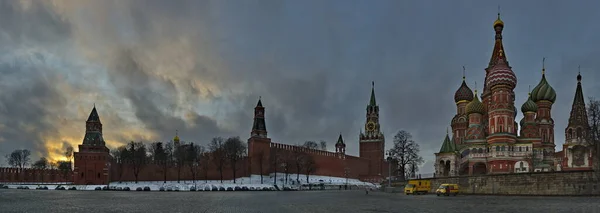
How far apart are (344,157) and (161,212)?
9390cm

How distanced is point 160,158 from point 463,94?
165 feet

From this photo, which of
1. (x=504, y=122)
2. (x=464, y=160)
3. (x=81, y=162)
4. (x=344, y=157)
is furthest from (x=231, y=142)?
(x=504, y=122)

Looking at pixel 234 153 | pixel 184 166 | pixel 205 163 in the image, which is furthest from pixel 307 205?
pixel 184 166

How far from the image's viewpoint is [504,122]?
56.4 metres

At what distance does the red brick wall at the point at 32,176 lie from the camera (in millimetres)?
85750

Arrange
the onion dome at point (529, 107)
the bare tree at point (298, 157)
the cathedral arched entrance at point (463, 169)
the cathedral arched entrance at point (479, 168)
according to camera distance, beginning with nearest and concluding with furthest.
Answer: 1. the cathedral arched entrance at point (479, 168)
2. the onion dome at point (529, 107)
3. the cathedral arched entrance at point (463, 169)
4. the bare tree at point (298, 157)

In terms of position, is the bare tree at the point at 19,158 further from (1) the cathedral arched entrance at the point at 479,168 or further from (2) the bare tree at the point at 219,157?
(1) the cathedral arched entrance at the point at 479,168

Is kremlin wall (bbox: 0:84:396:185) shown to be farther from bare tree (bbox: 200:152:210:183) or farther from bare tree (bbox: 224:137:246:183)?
bare tree (bbox: 224:137:246:183)

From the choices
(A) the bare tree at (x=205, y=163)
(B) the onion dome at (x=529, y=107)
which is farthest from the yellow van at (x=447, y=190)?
(A) the bare tree at (x=205, y=163)

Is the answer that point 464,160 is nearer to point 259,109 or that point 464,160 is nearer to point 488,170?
point 488,170

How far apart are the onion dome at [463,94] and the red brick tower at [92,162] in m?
54.2

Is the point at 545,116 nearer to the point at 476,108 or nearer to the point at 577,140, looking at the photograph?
the point at 476,108

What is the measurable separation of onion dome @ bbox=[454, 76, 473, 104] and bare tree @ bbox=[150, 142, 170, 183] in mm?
45927

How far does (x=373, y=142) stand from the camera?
119 m
